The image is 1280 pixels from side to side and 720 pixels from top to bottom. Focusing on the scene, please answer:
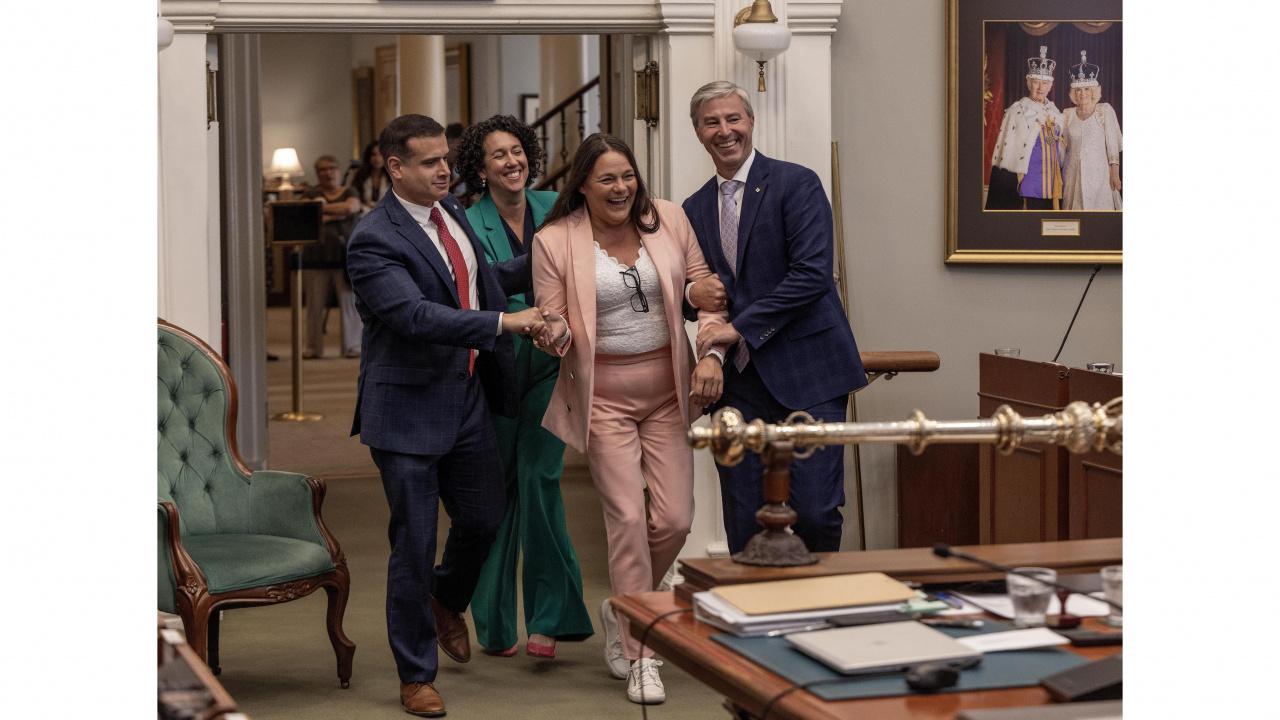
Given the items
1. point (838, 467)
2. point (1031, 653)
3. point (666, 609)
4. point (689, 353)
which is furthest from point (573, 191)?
point (1031, 653)

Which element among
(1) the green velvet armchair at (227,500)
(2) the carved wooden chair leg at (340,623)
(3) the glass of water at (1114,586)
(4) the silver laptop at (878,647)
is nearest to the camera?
(4) the silver laptop at (878,647)

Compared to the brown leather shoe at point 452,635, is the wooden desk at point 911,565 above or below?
above

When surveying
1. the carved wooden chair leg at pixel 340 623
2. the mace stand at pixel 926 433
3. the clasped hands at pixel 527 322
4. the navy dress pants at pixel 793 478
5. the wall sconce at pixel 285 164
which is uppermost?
the wall sconce at pixel 285 164

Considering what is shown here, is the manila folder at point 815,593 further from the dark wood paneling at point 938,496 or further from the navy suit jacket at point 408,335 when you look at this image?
the dark wood paneling at point 938,496

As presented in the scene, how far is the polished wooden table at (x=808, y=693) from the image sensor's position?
160 centimetres

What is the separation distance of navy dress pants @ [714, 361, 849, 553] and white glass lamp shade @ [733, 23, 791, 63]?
1.32 metres

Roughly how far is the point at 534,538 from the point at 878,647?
265 centimetres

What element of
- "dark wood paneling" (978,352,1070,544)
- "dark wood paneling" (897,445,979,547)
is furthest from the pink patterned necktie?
"dark wood paneling" (897,445,979,547)

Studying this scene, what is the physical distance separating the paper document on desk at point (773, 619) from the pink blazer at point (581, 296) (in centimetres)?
184

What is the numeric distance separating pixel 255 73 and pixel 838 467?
4842 mm

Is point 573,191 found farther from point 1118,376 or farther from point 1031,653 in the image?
point 1031,653

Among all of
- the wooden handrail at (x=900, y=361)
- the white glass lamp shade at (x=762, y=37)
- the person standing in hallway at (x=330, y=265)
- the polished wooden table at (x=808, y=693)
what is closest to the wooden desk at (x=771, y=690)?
the polished wooden table at (x=808, y=693)

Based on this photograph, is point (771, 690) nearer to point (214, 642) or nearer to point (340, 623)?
point (340, 623)
